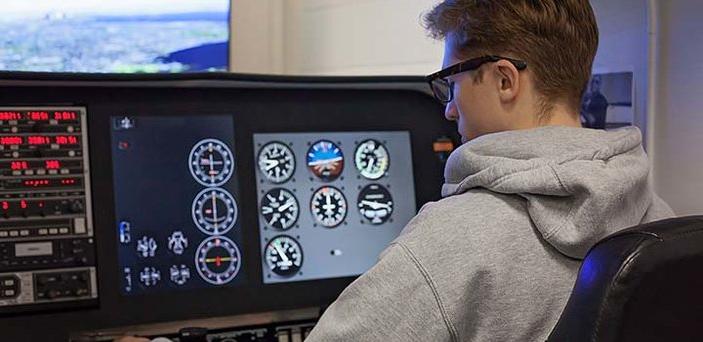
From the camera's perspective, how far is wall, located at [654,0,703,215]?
5.25 feet

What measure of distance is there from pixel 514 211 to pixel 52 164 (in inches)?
36.0

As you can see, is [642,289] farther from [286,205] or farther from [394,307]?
[286,205]

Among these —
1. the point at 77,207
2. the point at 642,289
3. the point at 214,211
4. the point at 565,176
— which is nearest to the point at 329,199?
the point at 214,211

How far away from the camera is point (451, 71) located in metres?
1.24

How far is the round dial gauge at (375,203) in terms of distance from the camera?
183 centimetres

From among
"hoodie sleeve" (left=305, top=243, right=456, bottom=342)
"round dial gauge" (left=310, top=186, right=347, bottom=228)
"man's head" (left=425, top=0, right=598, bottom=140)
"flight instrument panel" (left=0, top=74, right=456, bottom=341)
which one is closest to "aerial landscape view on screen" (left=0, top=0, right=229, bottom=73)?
"flight instrument panel" (left=0, top=74, right=456, bottom=341)

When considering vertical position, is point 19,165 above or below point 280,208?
above

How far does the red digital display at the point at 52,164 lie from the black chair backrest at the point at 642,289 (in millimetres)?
1032

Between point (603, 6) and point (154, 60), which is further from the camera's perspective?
point (154, 60)

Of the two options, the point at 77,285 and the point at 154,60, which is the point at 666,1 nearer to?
the point at 154,60

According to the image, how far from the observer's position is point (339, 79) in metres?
1.75

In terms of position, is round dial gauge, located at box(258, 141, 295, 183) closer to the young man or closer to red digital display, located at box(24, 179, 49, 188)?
red digital display, located at box(24, 179, 49, 188)

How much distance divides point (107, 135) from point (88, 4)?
14.2 inches

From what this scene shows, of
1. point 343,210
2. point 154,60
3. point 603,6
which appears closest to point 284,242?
point 343,210
